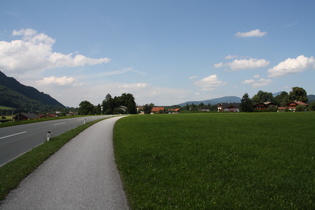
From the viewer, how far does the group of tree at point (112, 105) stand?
108 m

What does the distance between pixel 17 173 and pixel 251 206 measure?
7186mm

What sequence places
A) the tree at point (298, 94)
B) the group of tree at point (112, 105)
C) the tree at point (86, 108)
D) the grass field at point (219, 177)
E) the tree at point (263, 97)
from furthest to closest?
the tree at point (263, 97)
the tree at point (298, 94)
the group of tree at point (112, 105)
the tree at point (86, 108)
the grass field at point (219, 177)

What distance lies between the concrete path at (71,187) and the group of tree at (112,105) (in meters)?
101

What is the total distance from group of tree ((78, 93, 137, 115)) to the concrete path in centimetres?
10059

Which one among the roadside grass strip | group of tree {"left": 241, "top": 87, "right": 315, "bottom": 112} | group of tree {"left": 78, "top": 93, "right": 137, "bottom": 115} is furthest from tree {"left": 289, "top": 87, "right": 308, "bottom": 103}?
the roadside grass strip

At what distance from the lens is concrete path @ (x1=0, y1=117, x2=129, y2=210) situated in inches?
189

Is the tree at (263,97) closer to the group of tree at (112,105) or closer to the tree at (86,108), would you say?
the group of tree at (112,105)

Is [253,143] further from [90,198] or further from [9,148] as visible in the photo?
[9,148]

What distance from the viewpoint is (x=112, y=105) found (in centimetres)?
11900

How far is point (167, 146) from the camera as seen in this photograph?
1058 centimetres

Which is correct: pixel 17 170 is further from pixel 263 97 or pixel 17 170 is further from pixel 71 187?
pixel 263 97

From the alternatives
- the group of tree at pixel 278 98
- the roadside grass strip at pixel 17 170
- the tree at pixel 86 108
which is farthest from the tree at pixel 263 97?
the roadside grass strip at pixel 17 170

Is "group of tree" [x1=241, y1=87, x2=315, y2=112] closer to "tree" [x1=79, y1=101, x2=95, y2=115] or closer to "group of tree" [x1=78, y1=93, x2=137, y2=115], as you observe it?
"group of tree" [x1=78, y1=93, x2=137, y2=115]

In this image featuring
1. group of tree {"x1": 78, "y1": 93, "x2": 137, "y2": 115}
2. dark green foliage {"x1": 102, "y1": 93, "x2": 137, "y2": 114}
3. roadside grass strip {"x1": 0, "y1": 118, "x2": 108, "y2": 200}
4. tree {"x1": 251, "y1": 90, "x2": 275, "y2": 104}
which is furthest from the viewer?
tree {"x1": 251, "y1": 90, "x2": 275, "y2": 104}
